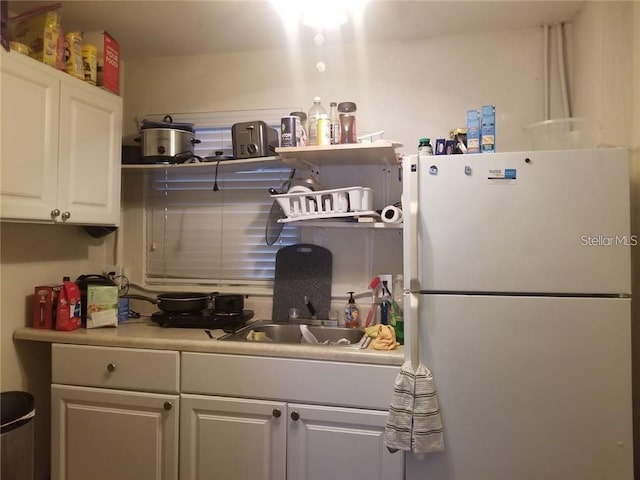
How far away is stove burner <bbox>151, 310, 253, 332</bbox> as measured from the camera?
2127mm

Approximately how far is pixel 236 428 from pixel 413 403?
29.2 inches

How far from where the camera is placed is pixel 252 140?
221 cm

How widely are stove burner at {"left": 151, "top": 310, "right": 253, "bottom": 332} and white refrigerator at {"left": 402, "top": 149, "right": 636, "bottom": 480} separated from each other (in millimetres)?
900

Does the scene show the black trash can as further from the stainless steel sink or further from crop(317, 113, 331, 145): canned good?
crop(317, 113, 331, 145): canned good

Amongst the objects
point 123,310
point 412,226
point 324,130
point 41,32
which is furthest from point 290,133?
point 123,310

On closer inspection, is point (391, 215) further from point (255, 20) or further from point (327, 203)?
point (255, 20)

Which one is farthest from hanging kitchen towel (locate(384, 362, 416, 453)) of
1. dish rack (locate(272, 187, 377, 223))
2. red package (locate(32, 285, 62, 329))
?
red package (locate(32, 285, 62, 329))

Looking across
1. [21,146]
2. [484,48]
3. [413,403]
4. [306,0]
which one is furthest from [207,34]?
[413,403]

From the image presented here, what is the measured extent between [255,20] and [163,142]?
2.49 feet

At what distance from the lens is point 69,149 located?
79.0 inches

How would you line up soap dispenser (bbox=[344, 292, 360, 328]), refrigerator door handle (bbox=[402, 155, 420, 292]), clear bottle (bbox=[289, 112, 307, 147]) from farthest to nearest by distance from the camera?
soap dispenser (bbox=[344, 292, 360, 328]) → clear bottle (bbox=[289, 112, 307, 147]) → refrigerator door handle (bbox=[402, 155, 420, 292])

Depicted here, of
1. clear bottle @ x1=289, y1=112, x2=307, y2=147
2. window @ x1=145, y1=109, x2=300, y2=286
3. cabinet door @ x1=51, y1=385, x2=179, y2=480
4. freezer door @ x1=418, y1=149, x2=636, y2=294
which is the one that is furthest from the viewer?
window @ x1=145, y1=109, x2=300, y2=286

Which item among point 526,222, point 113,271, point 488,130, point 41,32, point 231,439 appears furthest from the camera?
point 113,271

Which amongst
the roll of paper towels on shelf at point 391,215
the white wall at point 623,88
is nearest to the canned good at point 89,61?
the roll of paper towels on shelf at point 391,215
